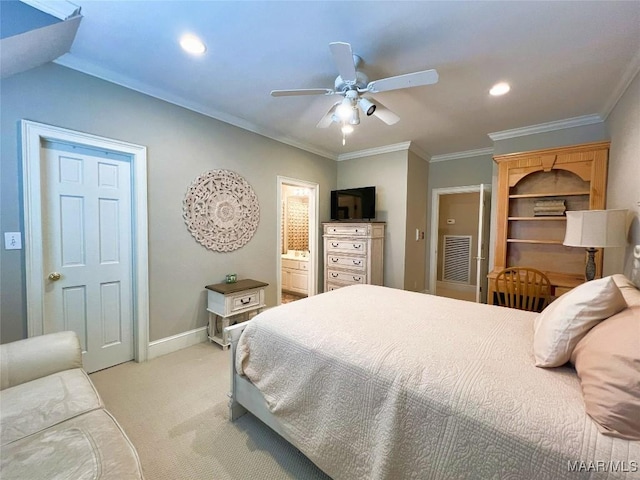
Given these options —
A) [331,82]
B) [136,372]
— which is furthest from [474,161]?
[136,372]

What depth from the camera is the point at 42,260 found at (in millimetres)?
1999

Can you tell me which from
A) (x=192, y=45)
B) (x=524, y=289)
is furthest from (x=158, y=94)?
(x=524, y=289)

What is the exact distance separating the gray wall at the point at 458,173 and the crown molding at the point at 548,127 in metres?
0.71

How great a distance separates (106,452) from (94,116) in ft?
8.05

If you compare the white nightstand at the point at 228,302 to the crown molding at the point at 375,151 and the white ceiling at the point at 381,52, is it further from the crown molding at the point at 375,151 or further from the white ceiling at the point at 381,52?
the crown molding at the point at 375,151

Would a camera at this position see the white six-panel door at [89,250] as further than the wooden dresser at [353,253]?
No

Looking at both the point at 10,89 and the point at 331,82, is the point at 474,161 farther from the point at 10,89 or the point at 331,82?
the point at 10,89

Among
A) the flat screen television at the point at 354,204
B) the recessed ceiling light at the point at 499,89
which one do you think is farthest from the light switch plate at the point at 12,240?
the recessed ceiling light at the point at 499,89

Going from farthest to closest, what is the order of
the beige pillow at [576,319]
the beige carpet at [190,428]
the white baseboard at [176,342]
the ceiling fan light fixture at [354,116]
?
the white baseboard at [176,342] < the ceiling fan light fixture at [354,116] < the beige carpet at [190,428] < the beige pillow at [576,319]

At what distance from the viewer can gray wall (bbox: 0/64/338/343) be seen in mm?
1879

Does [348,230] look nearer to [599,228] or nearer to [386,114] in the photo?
[386,114]

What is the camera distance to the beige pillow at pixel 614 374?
76 cm

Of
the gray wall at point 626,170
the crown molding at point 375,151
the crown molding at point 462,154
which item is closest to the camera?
the gray wall at point 626,170

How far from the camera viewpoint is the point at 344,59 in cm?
162
